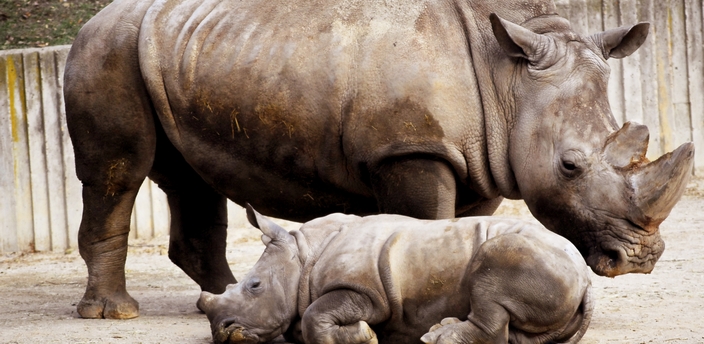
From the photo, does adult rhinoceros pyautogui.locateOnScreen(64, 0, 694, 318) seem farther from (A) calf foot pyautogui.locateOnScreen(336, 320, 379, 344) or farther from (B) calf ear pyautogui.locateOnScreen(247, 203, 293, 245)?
(A) calf foot pyautogui.locateOnScreen(336, 320, 379, 344)

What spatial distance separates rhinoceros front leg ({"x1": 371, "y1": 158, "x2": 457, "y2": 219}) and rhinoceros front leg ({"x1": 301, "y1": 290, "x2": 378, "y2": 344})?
1020mm

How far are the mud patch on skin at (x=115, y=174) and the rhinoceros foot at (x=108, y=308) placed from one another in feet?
1.98

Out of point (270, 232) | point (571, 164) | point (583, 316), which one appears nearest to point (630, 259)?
point (571, 164)

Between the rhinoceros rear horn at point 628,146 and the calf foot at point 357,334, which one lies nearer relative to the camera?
the calf foot at point 357,334

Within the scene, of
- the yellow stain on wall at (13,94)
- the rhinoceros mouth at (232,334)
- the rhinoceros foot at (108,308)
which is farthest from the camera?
the yellow stain on wall at (13,94)

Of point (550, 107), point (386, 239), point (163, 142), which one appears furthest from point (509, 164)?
point (163, 142)

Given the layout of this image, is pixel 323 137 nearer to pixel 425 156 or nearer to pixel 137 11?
pixel 425 156

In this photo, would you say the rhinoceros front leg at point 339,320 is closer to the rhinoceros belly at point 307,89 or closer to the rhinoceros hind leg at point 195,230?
the rhinoceros belly at point 307,89

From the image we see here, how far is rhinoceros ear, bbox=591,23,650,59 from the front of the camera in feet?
17.7

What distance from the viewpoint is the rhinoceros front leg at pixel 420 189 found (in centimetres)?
517

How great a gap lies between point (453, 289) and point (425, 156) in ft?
3.71

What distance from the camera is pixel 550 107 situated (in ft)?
17.0

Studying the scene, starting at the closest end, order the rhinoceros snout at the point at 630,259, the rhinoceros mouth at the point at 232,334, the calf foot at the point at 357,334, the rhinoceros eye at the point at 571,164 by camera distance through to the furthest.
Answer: the calf foot at the point at 357,334 < the rhinoceros mouth at the point at 232,334 < the rhinoceros snout at the point at 630,259 < the rhinoceros eye at the point at 571,164

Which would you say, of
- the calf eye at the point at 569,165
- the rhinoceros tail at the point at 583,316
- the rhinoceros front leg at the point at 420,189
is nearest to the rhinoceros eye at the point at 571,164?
the calf eye at the point at 569,165
